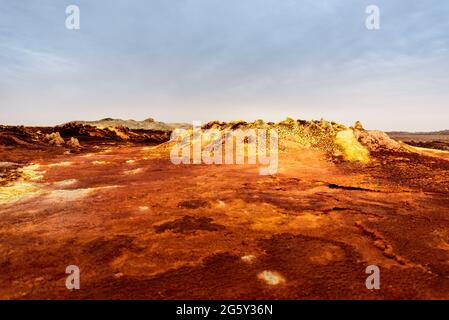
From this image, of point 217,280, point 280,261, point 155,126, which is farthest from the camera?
point 155,126

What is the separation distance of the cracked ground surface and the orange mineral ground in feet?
0.04

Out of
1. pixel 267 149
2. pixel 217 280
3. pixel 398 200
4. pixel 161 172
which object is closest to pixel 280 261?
pixel 217 280

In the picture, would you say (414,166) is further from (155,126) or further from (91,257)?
(155,126)

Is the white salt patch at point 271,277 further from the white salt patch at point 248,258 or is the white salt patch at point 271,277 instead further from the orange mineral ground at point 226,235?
the white salt patch at point 248,258

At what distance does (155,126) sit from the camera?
4231 centimetres

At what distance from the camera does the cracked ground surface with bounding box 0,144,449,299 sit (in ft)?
7.04

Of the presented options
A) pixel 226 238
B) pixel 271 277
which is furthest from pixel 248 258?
pixel 226 238

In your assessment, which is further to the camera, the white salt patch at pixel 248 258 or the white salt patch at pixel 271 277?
the white salt patch at pixel 248 258

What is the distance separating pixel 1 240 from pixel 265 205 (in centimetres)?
280

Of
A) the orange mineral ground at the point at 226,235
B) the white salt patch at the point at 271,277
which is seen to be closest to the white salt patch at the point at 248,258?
the orange mineral ground at the point at 226,235

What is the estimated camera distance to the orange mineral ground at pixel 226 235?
215cm

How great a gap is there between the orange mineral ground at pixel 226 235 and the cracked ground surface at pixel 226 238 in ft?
0.04
